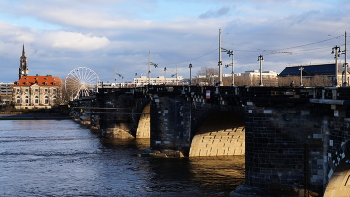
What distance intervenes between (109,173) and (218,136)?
1185 centimetres

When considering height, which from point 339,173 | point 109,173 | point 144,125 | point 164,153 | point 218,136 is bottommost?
point 109,173

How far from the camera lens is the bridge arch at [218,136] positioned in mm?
44469

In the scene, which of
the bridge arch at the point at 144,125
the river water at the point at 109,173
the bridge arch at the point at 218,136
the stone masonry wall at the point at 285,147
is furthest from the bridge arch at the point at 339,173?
the bridge arch at the point at 144,125

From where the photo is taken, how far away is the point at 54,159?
5159 cm

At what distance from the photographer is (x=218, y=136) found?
48.5 meters

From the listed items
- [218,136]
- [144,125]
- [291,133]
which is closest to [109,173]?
[218,136]

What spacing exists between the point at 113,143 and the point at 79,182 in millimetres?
29582

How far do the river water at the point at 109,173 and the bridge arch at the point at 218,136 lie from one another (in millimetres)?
1283

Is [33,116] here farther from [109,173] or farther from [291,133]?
[291,133]

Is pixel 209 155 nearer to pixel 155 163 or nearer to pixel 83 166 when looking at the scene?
pixel 155 163

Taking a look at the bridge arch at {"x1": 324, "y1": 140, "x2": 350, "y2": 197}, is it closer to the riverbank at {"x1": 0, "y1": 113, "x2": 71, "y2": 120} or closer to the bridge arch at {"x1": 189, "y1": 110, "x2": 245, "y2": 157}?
the bridge arch at {"x1": 189, "y1": 110, "x2": 245, "y2": 157}

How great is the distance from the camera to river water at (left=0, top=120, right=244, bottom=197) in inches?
1390

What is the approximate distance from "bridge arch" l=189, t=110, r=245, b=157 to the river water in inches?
50.5

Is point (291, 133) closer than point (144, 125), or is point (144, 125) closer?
point (291, 133)
